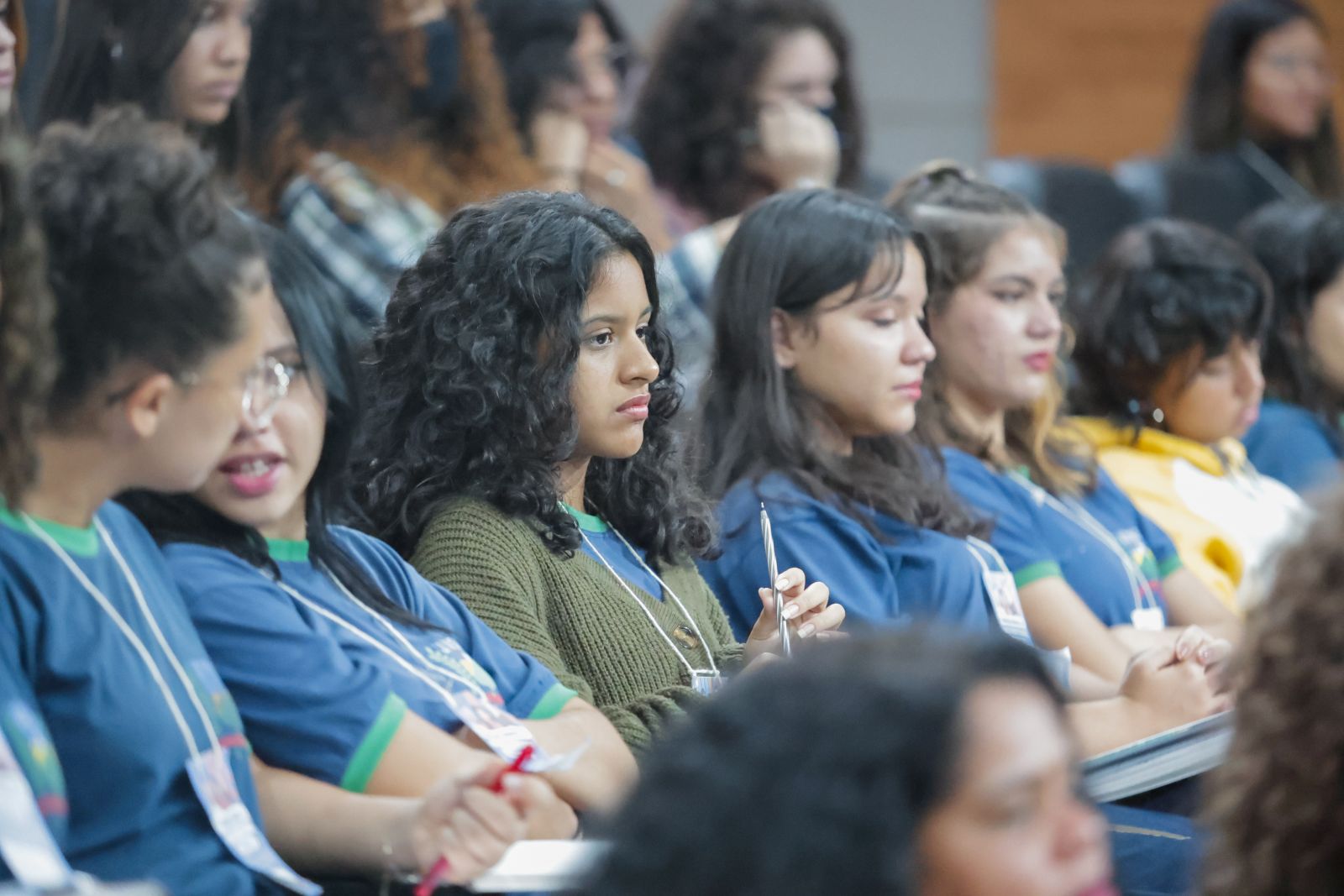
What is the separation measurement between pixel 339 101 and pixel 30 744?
1.83 m

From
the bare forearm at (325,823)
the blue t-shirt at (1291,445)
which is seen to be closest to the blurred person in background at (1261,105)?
the blue t-shirt at (1291,445)

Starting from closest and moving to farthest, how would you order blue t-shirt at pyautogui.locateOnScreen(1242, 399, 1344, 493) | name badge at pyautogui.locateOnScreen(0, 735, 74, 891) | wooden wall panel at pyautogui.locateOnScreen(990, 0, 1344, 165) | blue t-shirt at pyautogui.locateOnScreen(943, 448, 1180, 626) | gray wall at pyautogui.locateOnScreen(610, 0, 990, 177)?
name badge at pyautogui.locateOnScreen(0, 735, 74, 891), blue t-shirt at pyautogui.locateOnScreen(943, 448, 1180, 626), blue t-shirt at pyautogui.locateOnScreen(1242, 399, 1344, 493), gray wall at pyautogui.locateOnScreen(610, 0, 990, 177), wooden wall panel at pyautogui.locateOnScreen(990, 0, 1344, 165)

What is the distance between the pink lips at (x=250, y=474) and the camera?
1.64 metres

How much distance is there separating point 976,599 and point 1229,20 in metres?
2.62

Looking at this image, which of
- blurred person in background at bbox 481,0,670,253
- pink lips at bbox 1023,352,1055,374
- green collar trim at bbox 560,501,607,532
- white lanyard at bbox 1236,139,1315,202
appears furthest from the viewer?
white lanyard at bbox 1236,139,1315,202

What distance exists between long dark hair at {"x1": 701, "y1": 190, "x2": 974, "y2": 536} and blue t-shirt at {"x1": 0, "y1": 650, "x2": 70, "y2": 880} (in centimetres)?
131

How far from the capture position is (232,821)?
1.45 metres

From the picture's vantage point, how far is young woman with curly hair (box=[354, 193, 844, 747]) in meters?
2.00

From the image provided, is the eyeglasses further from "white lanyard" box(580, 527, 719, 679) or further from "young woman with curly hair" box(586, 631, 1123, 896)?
"young woman with curly hair" box(586, 631, 1123, 896)

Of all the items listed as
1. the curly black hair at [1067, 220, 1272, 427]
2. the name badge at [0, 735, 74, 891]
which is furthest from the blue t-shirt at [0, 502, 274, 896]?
the curly black hair at [1067, 220, 1272, 427]

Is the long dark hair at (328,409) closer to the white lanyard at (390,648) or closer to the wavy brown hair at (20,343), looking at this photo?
the white lanyard at (390,648)

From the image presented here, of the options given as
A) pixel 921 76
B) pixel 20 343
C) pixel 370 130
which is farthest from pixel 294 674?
pixel 921 76

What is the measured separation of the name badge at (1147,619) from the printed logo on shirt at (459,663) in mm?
1422

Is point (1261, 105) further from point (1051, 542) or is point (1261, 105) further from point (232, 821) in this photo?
point (232, 821)
